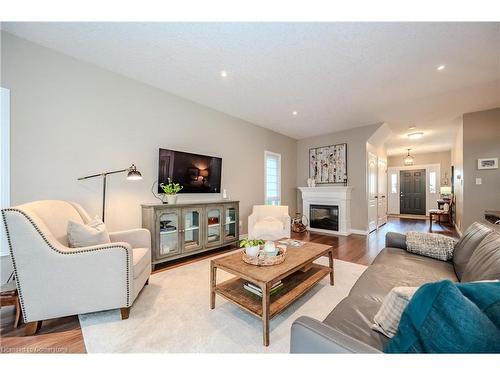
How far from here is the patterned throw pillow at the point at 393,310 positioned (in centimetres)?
84

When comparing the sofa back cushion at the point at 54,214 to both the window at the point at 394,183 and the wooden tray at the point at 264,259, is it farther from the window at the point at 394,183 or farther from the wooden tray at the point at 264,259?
the window at the point at 394,183

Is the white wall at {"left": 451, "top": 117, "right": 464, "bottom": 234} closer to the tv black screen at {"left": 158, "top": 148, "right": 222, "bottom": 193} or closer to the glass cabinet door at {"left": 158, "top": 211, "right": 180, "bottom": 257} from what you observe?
the tv black screen at {"left": 158, "top": 148, "right": 222, "bottom": 193}

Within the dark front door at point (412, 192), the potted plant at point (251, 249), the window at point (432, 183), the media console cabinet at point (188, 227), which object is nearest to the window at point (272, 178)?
the media console cabinet at point (188, 227)

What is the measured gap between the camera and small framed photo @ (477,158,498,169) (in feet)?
11.7

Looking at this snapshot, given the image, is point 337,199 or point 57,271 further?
point 337,199

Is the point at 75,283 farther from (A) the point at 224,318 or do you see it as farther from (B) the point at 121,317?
(A) the point at 224,318

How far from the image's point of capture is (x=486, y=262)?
1.18 m

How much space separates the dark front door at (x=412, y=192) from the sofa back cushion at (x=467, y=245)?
7.98 meters

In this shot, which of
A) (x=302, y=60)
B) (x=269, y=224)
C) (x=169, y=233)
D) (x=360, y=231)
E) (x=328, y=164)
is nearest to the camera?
(x=302, y=60)

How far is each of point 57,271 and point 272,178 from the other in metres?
4.30

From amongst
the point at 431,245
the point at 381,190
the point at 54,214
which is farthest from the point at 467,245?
the point at 381,190

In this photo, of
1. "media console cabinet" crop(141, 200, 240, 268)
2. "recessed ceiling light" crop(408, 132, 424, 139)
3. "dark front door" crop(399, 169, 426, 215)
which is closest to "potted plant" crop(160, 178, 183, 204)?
"media console cabinet" crop(141, 200, 240, 268)

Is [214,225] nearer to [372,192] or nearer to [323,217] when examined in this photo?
[323,217]

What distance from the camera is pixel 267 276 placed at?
1.47m
